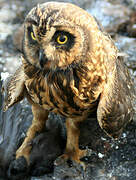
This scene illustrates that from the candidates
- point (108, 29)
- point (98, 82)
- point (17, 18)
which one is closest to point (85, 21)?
point (98, 82)

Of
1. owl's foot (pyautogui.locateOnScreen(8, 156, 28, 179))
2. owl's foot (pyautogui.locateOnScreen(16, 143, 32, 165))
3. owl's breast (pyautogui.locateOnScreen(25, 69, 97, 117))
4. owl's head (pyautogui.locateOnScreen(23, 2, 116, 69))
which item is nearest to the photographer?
owl's head (pyautogui.locateOnScreen(23, 2, 116, 69))

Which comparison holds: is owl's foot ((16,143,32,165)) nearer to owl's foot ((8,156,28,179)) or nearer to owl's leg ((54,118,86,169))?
owl's foot ((8,156,28,179))

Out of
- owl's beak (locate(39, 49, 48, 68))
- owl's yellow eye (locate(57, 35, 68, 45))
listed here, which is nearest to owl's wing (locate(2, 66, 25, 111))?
owl's beak (locate(39, 49, 48, 68))

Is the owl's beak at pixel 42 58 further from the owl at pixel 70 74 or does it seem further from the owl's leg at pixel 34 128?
the owl's leg at pixel 34 128

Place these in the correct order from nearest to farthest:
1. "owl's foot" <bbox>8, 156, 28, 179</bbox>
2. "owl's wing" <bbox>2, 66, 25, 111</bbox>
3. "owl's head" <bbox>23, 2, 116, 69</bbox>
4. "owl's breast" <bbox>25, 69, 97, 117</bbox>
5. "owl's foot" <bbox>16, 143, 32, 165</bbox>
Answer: "owl's head" <bbox>23, 2, 116, 69</bbox> → "owl's breast" <bbox>25, 69, 97, 117</bbox> → "owl's wing" <bbox>2, 66, 25, 111</bbox> → "owl's foot" <bbox>8, 156, 28, 179</bbox> → "owl's foot" <bbox>16, 143, 32, 165</bbox>

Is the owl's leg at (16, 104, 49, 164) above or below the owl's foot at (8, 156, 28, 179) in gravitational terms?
above

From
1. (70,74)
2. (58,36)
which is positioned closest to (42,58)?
(58,36)

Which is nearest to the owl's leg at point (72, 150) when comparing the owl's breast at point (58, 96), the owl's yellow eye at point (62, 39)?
the owl's breast at point (58, 96)

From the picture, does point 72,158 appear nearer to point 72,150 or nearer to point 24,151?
point 72,150
